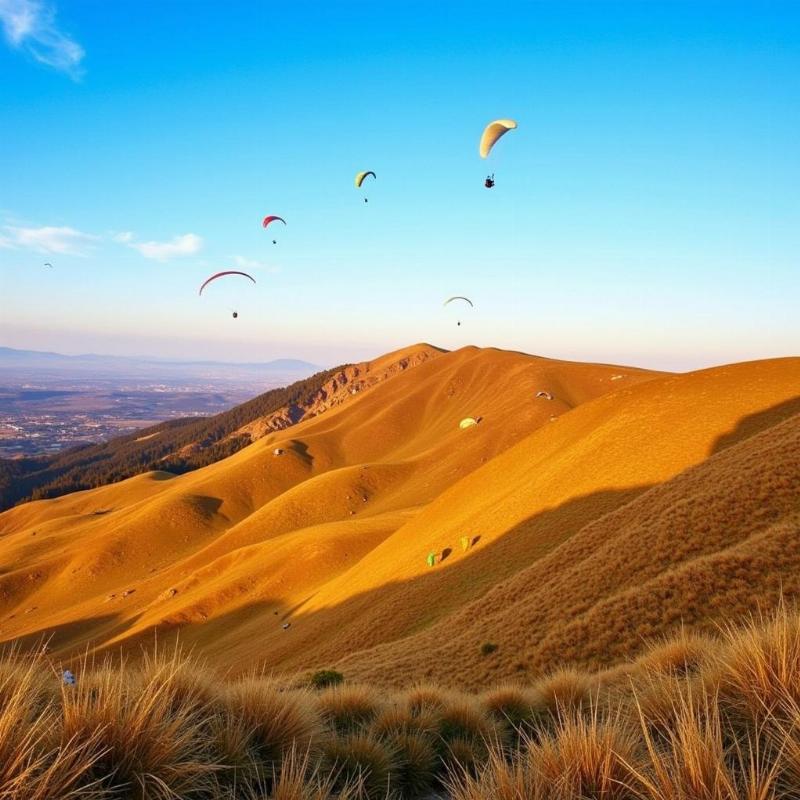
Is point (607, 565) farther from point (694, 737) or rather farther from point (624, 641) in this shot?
point (694, 737)

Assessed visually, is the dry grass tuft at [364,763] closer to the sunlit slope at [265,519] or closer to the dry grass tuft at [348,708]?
the dry grass tuft at [348,708]

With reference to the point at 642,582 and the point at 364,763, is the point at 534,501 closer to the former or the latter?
the point at 642,582

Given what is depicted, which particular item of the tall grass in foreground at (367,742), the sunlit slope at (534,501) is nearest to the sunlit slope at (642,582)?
the sunlit slope at (534,501)

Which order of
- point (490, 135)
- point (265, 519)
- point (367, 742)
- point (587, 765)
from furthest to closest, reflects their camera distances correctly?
point (265, 519) < point (490, 135) < point (367, 742) < point (587, 765)

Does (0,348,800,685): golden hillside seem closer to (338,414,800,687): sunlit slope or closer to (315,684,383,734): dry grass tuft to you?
(338,414,800,687): sunlit slope

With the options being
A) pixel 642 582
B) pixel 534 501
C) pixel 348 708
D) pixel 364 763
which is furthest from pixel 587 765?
pixel 534 501

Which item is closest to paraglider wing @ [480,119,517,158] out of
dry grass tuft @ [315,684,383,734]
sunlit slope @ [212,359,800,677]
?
sunlit slope @ [212,359,800,677]

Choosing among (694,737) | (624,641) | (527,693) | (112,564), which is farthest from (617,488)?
(112,564)
